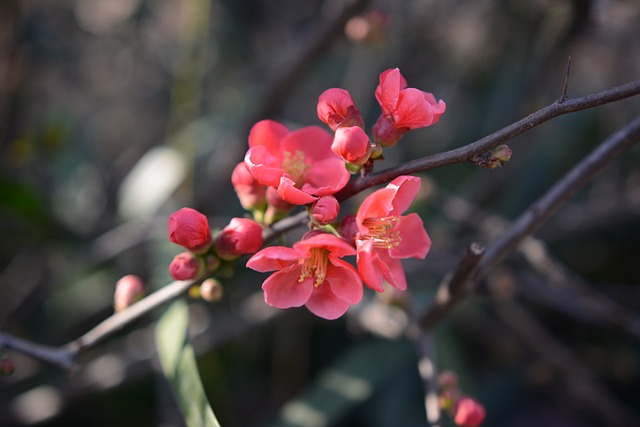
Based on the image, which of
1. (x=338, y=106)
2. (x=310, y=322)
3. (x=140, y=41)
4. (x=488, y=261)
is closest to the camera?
(x=338, y=106)

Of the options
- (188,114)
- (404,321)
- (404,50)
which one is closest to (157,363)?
(404,321)

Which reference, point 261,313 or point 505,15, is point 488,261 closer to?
point 261,313

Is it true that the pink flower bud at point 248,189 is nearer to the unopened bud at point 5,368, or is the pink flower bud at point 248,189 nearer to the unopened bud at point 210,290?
the unopened bud at point 210,290

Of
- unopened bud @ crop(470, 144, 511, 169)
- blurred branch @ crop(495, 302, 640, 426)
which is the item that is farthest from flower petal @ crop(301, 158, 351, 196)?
blurred branch @ crop(495, 302, 640, 426)

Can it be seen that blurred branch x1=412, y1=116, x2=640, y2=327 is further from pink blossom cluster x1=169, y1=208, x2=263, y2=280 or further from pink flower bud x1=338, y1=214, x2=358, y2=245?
pink blossom cluster x1=169, y1=208, x2=263, y2=280

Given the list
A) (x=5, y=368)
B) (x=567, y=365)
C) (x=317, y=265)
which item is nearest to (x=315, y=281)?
(x=317, y=265)

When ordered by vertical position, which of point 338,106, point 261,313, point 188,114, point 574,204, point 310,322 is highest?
point 338,106

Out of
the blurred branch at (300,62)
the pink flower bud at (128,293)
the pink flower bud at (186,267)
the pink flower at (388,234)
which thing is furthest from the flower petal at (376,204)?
the blurred branch at (300,62)
